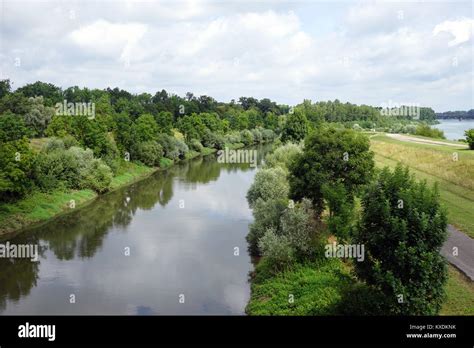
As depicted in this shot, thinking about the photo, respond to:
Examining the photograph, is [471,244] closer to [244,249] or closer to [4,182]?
[244,249]

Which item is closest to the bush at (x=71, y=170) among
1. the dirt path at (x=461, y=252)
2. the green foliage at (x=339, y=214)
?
the green foliage at (x=339, y=214)

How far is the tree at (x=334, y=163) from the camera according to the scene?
97.0 ft

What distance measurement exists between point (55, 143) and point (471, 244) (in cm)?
4421

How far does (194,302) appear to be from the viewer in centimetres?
2547

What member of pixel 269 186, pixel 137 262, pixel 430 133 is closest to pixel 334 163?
pixel 269 186

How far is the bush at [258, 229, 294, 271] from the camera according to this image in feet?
87.0

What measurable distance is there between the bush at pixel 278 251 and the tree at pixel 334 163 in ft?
15.0

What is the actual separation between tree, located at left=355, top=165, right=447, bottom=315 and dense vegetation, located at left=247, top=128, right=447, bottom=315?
3 cm

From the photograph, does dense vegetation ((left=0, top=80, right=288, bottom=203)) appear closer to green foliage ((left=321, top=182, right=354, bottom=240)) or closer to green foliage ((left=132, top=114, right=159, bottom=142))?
green foliage ((left=132, top=114, right=159, bottom=142))

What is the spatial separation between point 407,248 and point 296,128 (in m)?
53.3

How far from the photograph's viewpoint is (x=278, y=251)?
26578 mm

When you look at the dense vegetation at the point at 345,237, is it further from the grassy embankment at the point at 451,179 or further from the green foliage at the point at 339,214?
the grassy embankment at the point at 451,179

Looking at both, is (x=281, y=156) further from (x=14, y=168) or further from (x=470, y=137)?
(x=14, y=168)

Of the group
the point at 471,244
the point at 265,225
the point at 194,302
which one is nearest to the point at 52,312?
the point at 194,302
